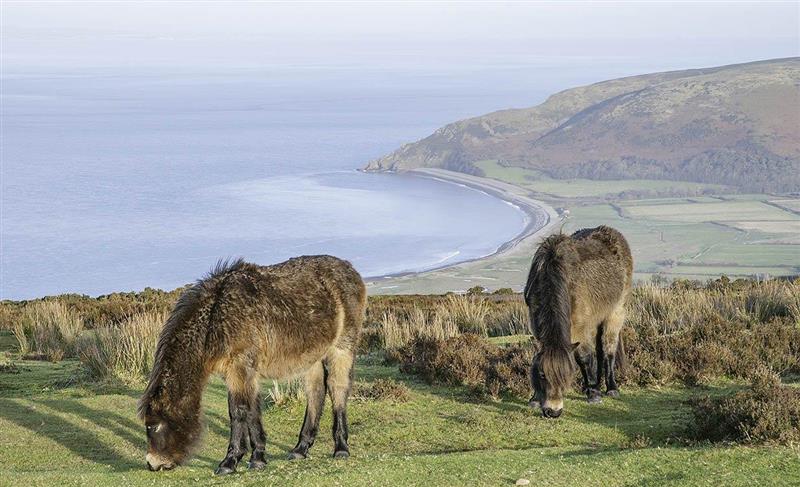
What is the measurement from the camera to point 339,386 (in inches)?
381

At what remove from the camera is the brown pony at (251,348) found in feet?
27.0

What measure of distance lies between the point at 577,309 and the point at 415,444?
269cm

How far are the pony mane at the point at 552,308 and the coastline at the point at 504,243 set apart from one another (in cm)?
2388

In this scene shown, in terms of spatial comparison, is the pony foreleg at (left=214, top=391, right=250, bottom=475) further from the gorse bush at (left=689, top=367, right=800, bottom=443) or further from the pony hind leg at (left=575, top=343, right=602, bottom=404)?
the gorse bush at (left=689, top=367, right=800, bottom=443)

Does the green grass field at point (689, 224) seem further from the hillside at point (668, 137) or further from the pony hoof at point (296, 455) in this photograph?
the pony hoof at point (296, 455)

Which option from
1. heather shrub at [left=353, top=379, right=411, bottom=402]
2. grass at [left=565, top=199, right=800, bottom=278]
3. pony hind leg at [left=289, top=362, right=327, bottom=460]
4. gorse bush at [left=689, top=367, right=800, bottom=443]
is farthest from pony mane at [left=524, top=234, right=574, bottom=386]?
grass at [left=565, top=199, right=800, bottom=278]

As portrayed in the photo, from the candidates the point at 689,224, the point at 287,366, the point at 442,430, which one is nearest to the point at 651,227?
the point at 689,224

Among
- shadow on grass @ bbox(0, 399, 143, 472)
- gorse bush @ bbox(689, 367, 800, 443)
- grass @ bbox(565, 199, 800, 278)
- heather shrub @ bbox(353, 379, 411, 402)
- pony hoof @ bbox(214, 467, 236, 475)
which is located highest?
shadow on grass @ bbox(0, 399, 143, 472)

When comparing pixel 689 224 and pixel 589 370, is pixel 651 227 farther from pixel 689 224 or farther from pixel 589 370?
pixel 589 370

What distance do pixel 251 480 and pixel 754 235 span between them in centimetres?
Result: 7678

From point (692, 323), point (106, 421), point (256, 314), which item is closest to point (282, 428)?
point (106, 421)

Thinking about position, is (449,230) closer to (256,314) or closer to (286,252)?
(286,252)

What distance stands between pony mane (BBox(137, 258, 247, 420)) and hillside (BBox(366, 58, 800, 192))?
364 ft

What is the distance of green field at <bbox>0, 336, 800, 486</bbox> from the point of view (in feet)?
26.5
